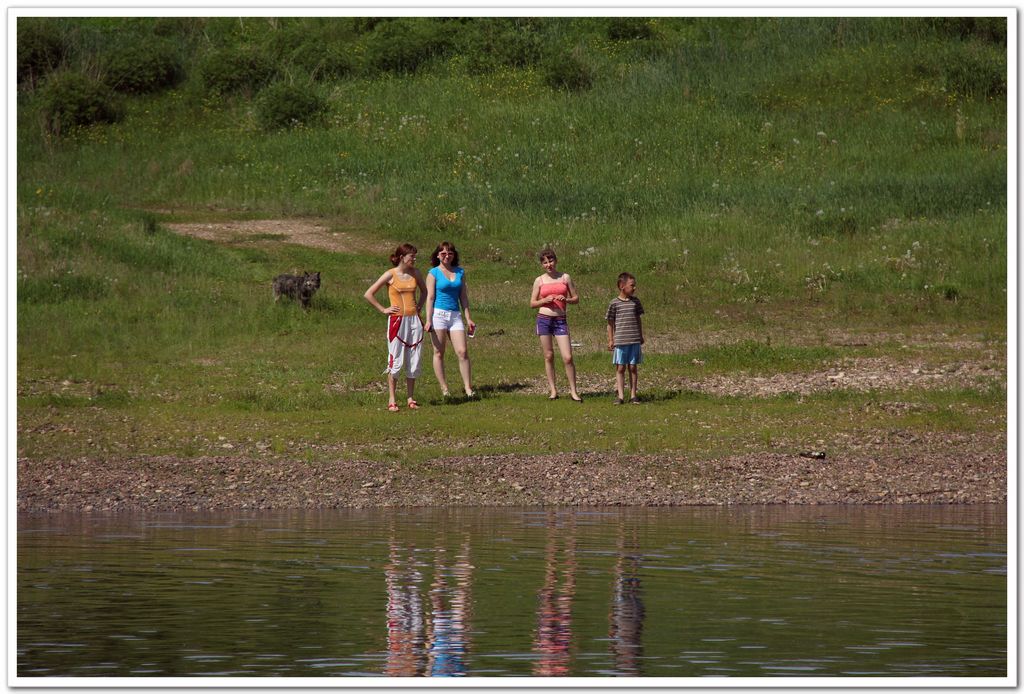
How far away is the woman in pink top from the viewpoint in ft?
72.2

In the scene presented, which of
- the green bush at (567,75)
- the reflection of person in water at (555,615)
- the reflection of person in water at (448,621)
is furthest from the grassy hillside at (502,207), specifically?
the reflection of person in water at (448,621)

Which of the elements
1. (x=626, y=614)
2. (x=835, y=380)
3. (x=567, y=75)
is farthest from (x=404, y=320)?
(x=567, y=75)

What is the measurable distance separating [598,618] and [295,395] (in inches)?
466

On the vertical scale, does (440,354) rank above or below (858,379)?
above

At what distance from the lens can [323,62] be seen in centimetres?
4884

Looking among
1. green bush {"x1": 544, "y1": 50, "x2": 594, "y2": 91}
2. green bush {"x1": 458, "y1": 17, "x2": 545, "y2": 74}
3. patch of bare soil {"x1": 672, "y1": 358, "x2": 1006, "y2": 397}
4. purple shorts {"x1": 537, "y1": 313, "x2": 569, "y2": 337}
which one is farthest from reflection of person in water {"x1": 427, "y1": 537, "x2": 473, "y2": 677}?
green bush {"x1": 458, "y1": 17, "x2": 545, "y2": 74}

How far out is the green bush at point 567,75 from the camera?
46.0 meters

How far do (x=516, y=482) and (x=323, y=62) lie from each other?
33.2 meters

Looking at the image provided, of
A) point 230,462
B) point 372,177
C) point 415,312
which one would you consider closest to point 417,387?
point 415,312

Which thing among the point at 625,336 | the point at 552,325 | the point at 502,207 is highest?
the point at 502,207

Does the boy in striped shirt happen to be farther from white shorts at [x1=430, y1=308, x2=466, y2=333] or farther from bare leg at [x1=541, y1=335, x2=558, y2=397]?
white shorts at [x1=430, y1=308, x2=466, y2=333]

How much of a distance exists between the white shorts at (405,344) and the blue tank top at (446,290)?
661mm

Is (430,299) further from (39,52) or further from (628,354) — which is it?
(39,52)

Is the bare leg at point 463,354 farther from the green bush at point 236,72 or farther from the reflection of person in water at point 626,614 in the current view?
the green bush at point 236,72
